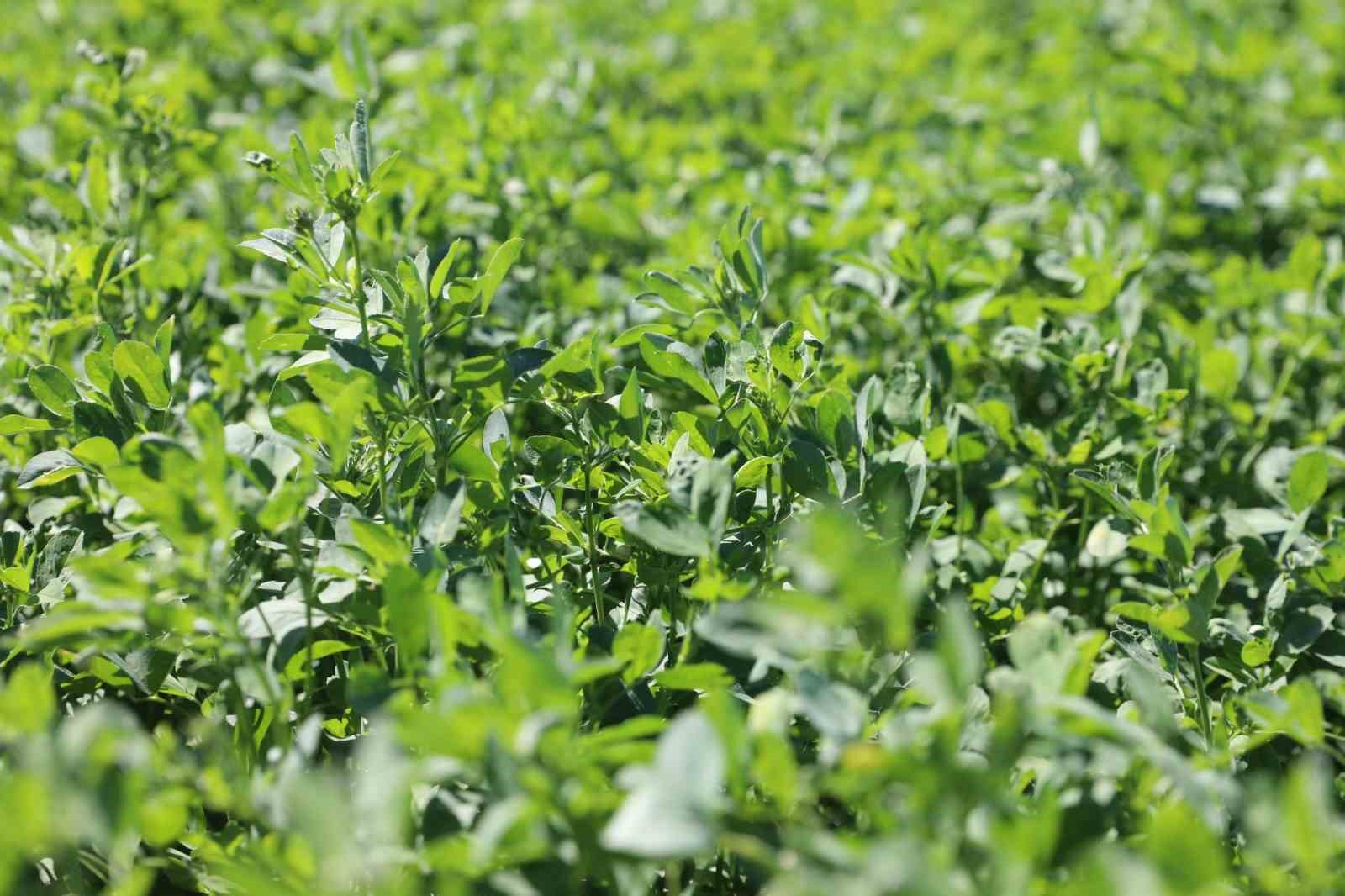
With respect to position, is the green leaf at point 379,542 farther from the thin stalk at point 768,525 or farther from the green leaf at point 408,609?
the thin stalk at point 768,525

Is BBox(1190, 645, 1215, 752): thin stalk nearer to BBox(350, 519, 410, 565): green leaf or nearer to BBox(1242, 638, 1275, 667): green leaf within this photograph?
BBox(1242, 638, 1275, 667): green leaf

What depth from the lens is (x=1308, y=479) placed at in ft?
5.40

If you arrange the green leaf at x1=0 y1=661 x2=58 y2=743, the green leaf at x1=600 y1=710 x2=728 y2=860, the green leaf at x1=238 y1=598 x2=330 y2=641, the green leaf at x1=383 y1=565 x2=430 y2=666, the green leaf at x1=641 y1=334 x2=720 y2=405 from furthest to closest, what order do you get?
1. the green leaf at x1=641 y1=334 x2=720 y2=405
2. the green leaf at x1=238 y1=598 x2=330 y2=641
3. the green leaf at x1=383 y1=565 x2=430 y2=666
4. the green leaf at x1=0 y1=661 x2=58 y2=743
5. the green leaf at x1=600 y1=710 x2=728 y2=860

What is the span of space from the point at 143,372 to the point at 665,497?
0.70 metres

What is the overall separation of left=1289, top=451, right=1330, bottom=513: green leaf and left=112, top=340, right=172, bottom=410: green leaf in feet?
5.13

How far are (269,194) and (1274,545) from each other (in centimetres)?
225

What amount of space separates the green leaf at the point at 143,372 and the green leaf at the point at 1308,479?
5.13 feet

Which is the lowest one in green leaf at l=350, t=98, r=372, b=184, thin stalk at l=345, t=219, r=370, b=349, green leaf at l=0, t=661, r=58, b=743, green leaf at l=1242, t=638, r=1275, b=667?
green leaf at l=1242, t=638, r=1275, b=667

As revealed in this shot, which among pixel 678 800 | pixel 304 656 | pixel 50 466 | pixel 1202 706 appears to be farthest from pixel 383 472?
pixel 1202 706

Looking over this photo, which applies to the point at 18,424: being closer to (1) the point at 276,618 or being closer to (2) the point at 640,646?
(1) the point at 276,618

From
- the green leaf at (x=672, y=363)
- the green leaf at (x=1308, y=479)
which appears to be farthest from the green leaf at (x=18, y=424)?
the green leaf at (x=1308, y=479)

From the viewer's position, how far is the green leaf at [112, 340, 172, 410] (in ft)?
4.85

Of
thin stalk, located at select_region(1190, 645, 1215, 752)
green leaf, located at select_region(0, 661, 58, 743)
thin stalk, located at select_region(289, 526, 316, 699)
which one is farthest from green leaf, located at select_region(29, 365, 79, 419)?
thin stalk, located at select_region(1190, 645, 1215, 752)

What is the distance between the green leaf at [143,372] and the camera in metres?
1.48
